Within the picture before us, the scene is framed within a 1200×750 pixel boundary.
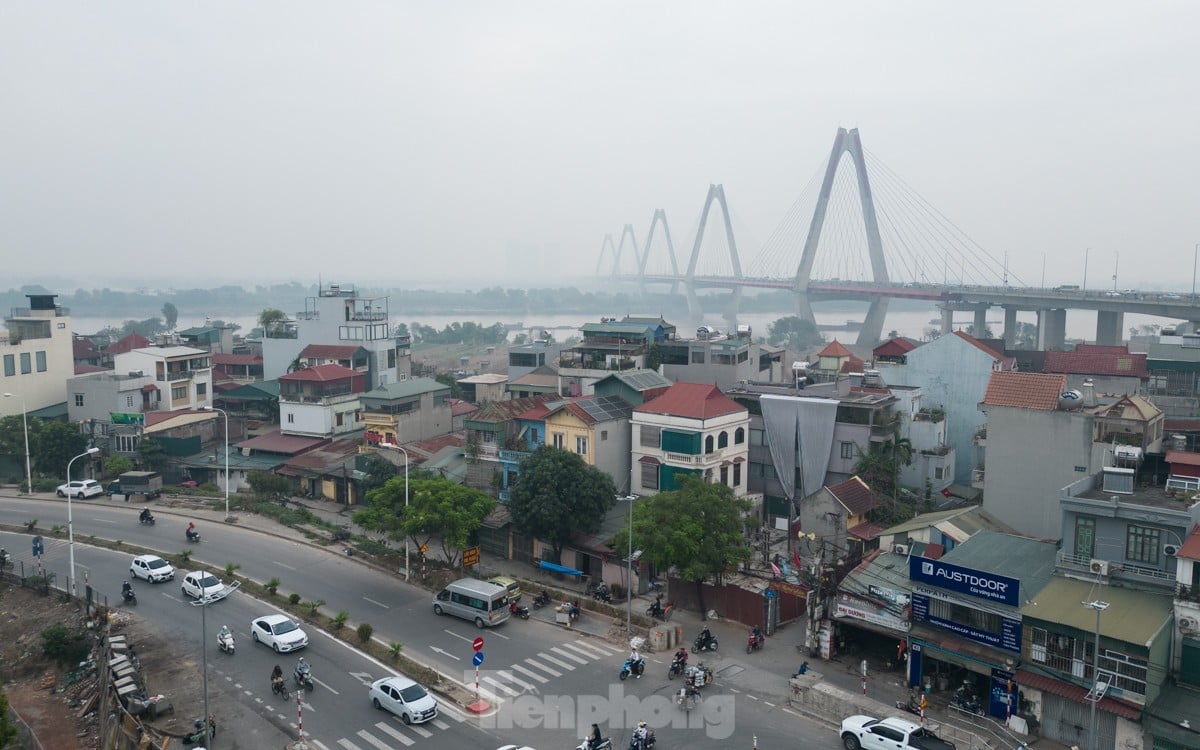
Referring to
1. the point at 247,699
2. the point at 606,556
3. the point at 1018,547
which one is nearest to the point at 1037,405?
the point at 1018,547

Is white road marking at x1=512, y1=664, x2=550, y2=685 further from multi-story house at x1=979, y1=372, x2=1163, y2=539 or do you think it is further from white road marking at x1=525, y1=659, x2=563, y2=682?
multi-story house at x1=979, y1=372, x2=1163, y2=539

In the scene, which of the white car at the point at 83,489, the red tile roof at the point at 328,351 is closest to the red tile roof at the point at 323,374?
the red tile roof at the point at 328,351

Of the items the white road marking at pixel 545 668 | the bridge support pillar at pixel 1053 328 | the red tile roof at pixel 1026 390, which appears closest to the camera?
the white road marking at pixel 545 668

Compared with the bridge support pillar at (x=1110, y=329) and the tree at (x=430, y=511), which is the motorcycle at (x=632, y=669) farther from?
the bridge support pillar at (x=1110, y=329)

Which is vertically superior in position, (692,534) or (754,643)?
(692,534)

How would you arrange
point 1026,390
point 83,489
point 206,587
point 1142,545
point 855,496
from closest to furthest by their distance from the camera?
point 1142,545 < point 206,587 < point 1026,390 < point 855,496 < point 83,489

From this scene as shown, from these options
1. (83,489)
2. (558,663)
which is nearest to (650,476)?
(558,663)

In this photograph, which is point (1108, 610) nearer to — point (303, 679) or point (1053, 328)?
point (303, 679)
